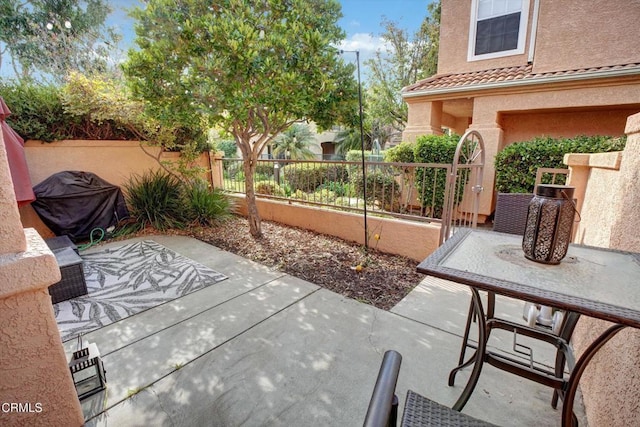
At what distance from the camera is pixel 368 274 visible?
3576 millimetres

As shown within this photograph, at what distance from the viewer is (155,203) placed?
543 cm

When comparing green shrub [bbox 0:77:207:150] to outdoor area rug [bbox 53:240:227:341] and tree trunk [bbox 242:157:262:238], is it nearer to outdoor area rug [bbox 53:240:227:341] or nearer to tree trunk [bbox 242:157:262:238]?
tree trunk [bbox 242:157:262:238]

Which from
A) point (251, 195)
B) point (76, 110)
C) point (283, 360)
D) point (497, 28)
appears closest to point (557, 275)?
point (283, 360)

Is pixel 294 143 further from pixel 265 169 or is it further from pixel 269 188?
pixel 269 188

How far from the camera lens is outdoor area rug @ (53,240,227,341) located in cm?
266

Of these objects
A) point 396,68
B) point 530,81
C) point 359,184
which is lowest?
point 359,184

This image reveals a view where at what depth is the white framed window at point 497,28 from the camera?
6.16 metres

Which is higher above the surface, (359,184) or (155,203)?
(359,184)

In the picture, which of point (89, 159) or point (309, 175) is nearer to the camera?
point (89, 159)

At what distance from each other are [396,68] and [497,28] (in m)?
8.09

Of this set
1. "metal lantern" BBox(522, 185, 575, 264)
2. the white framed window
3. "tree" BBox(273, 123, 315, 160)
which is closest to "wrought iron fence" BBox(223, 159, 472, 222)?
"metal lantern" BBox(522, 185, 575, 264)

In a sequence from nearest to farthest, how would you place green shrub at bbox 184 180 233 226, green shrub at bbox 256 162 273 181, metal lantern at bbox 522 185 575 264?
1. metal lantern at bbox 522 185 575 264
2. green shrub at bbox 184 180 233 226
3. green shrub at bbox 256 162 273 181

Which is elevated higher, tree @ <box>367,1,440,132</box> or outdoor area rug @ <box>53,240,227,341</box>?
tree @ <box>367,1,440,132</box>
